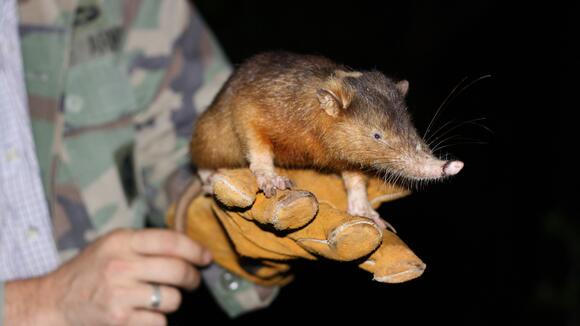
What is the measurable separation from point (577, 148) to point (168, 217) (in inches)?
229

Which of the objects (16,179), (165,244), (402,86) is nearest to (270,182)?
(402,86)

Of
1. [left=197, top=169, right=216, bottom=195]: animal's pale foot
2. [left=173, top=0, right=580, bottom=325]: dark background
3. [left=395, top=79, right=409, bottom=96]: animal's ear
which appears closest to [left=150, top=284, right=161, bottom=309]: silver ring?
[left=197, top=169, right=216, bottom=195]: animal's pale foot

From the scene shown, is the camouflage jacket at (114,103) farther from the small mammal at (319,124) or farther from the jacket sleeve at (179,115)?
the small mammal at (319,124)

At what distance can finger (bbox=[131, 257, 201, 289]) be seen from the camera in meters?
3.02

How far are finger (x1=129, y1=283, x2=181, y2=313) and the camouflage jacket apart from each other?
1.58 ft

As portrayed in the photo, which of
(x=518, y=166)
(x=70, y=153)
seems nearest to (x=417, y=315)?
(x=518, y=166)

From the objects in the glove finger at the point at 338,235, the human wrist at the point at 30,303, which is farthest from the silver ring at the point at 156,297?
the glove finger at the point at 338,235

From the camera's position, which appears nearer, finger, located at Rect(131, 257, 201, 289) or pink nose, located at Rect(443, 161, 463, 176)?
pink nose, located at Rect(443, 161, 463, 176)

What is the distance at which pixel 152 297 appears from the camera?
3074mm

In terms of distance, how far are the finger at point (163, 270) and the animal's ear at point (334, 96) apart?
1340 mm

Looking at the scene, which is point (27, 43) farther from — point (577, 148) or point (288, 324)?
point (577, 148)

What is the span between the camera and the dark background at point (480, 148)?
6.29 m

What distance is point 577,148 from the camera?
726 cm

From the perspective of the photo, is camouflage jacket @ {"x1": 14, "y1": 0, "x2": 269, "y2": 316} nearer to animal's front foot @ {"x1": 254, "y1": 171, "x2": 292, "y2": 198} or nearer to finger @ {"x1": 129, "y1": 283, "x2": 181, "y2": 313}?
finger @ {"x1": 129, "y1": 283, "x2": 181, "y2": 313}
